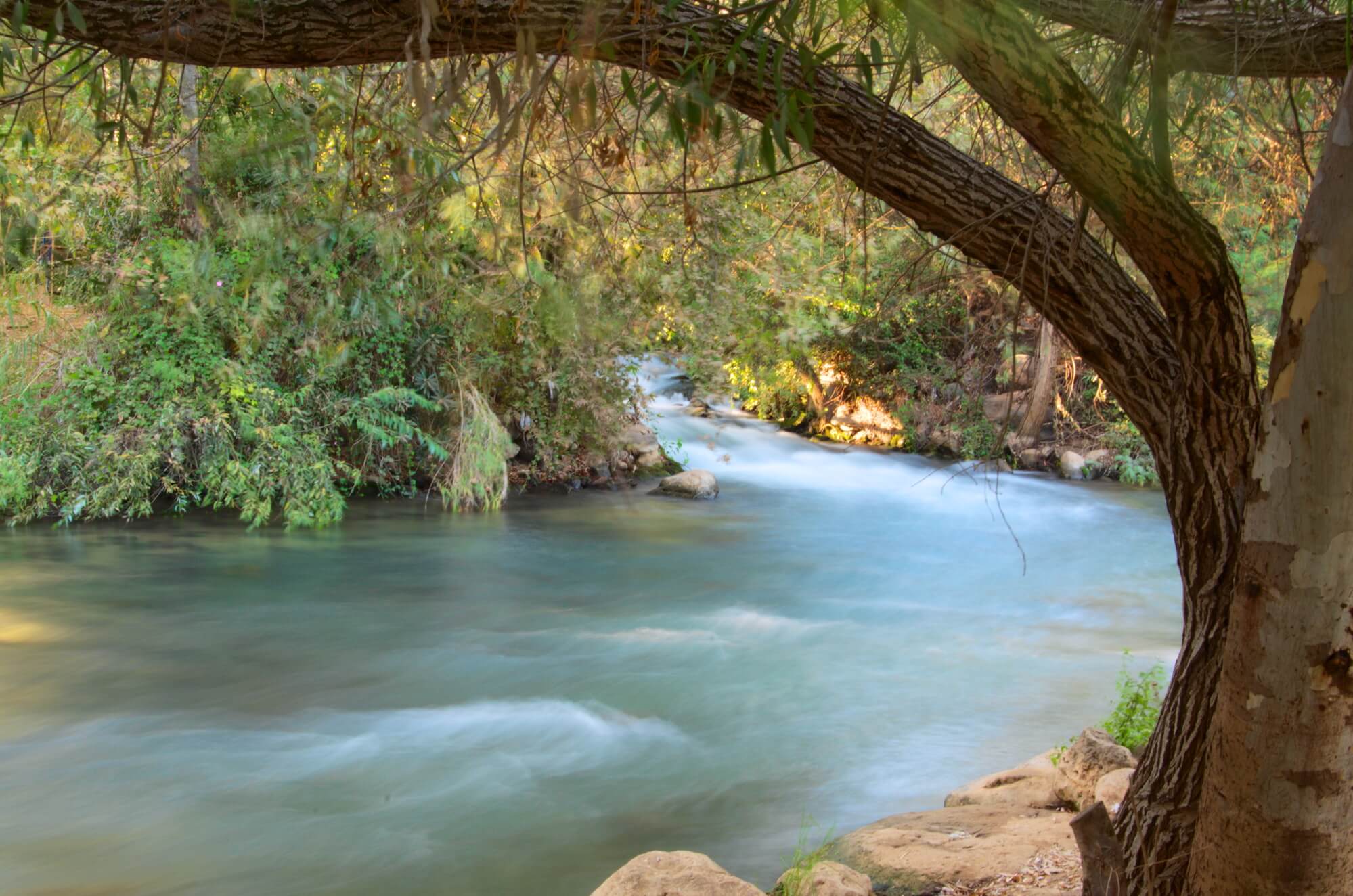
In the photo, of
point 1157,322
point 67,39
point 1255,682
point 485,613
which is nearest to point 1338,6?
point 1157,322

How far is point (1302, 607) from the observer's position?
2.11m

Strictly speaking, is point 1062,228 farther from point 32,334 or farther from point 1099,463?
point 1099,463

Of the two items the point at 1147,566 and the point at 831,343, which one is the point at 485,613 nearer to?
the point at 1147,566

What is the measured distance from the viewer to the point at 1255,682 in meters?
2.17

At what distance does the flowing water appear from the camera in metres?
5.11

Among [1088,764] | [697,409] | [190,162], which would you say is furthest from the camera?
[697,409]

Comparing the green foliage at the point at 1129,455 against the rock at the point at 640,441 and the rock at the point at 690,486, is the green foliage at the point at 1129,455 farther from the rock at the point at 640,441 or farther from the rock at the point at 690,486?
the rock at the point at 640,441

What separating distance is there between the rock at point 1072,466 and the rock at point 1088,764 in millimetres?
11780

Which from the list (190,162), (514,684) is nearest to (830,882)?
(514,684)

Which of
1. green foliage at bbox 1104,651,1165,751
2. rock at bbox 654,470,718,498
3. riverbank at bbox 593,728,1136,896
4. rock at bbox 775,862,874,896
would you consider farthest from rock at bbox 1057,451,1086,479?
rock at bbox 775,862,874,896

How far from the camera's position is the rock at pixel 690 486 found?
45.8ft

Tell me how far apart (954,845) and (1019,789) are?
3.03 ft

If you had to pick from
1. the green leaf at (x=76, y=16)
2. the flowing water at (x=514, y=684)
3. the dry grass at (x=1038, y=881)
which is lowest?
the flowing water at (x=514, y=684)

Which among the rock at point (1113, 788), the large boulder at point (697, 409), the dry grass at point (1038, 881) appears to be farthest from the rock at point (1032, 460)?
the dry grass at point (1038, 881)
